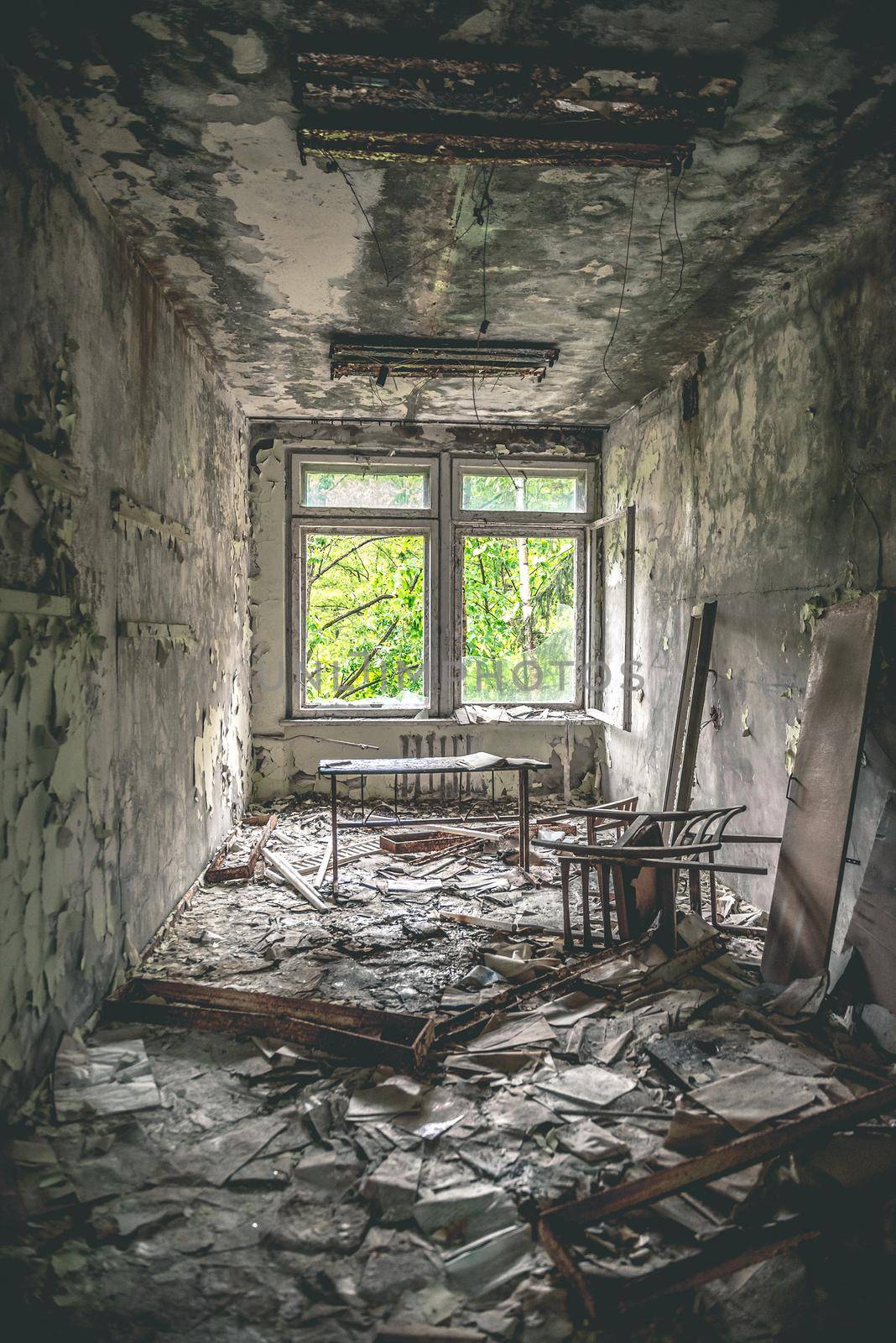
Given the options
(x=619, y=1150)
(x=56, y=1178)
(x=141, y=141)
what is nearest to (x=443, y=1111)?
(x=619, y=1150)

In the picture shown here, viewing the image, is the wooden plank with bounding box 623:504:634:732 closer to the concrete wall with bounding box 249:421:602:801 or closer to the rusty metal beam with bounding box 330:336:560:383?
the concrete wall with bounding box 249:421:602:801

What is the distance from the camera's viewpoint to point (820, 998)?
291 centimetres

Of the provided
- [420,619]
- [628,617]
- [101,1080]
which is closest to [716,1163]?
[101,1080]

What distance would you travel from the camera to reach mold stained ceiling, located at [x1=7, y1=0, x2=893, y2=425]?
221 centimetres

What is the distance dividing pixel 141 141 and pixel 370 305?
5.29 feet

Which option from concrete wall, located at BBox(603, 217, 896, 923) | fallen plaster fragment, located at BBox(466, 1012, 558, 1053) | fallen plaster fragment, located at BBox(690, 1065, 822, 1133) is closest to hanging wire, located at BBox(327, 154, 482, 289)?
concrete wall, located at BBox(603, 217, 896, 923)

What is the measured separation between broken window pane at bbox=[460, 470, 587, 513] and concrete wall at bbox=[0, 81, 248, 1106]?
2922 millimetres

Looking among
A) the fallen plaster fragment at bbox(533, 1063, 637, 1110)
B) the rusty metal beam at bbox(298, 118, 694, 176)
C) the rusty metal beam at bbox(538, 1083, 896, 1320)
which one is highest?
the rusty metal beam at bbox(298, 118, 694, 176)

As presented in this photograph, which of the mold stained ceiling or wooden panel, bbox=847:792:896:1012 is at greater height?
the mold stained ceiling

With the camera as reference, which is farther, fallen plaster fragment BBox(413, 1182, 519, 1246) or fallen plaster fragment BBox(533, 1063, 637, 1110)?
fallen plaster fragment BBox(533, 1063, 637, 1110)

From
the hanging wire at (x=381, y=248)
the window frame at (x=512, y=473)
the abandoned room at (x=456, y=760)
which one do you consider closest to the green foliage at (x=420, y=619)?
the window frame at (x=512, y=473)

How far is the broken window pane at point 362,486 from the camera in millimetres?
6844

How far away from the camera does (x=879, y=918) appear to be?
2.89 m

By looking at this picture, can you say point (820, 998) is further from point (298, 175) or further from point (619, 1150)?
point (298, 175)
